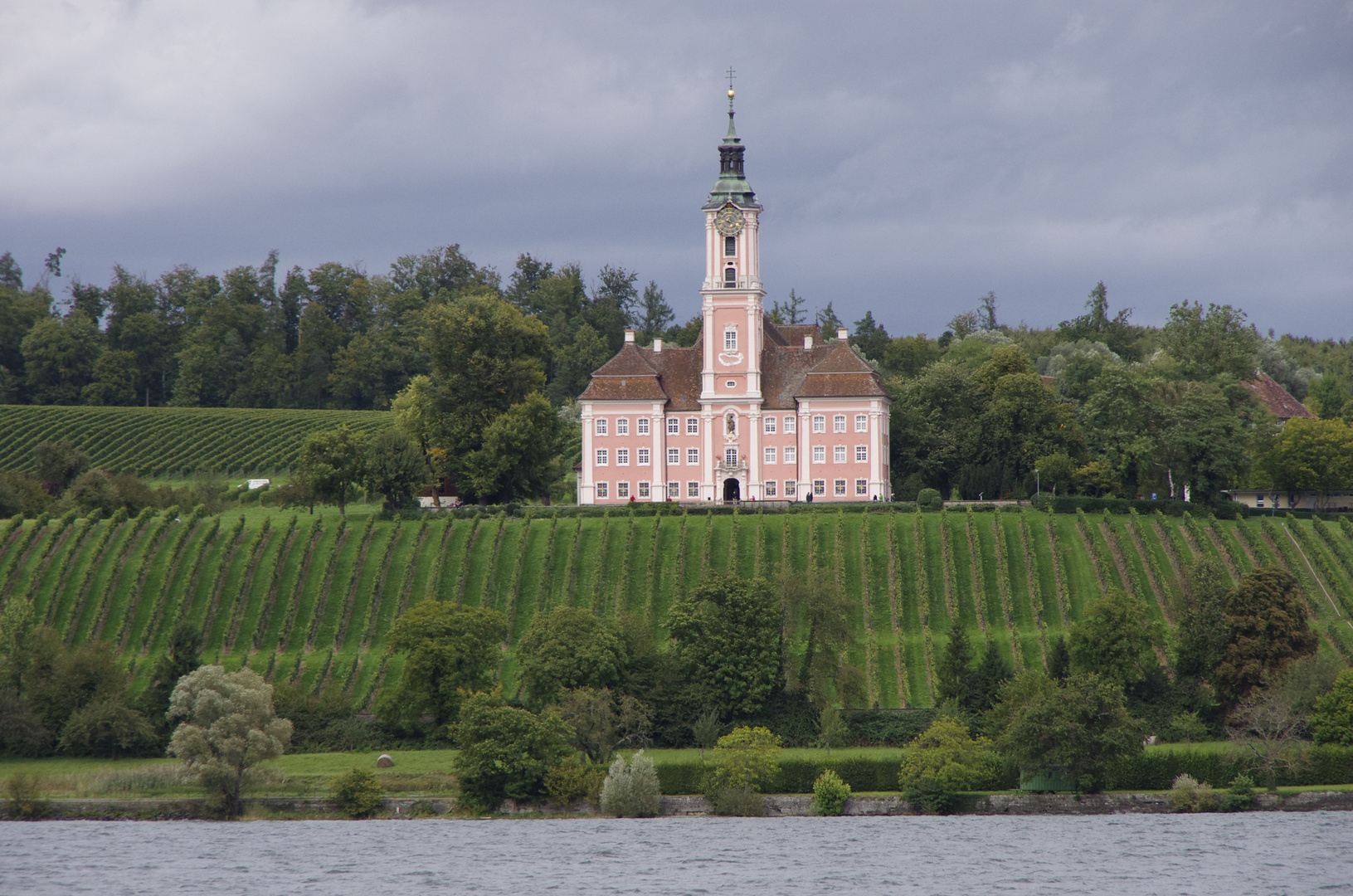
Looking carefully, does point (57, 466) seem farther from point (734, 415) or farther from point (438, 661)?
point (438, 661)

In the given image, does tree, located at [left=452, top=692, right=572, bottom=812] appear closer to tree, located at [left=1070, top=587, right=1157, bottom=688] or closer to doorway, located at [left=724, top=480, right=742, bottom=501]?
tree, located at [left=1070, top=587, right=1157, bottom=688]

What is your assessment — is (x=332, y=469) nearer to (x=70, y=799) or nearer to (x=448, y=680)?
(x=448, y=680)

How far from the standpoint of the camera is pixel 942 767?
188ft

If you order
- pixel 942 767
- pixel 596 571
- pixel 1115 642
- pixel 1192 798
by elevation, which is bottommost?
pixel 1192 798

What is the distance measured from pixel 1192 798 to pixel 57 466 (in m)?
82.6

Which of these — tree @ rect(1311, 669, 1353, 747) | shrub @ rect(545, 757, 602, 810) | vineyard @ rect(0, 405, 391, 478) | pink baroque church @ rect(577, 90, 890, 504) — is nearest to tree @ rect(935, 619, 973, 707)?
tree @ rect(1311, 669, 1353, 747)

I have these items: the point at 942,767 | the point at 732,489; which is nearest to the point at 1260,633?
the point at 942,767

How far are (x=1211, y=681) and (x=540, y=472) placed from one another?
44.5 meters

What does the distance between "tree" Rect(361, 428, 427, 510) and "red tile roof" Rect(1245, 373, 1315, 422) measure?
6615 cm

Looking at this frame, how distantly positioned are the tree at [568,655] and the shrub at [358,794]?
8.35 meters

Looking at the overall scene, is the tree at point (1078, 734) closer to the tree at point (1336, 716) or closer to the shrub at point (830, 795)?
the shrub at point (830, 795)

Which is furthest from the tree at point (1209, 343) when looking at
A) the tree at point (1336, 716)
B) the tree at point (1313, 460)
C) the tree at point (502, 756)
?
the tree at point (502, 756)

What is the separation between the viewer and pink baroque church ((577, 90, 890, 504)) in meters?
98.0

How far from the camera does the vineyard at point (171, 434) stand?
128 m
